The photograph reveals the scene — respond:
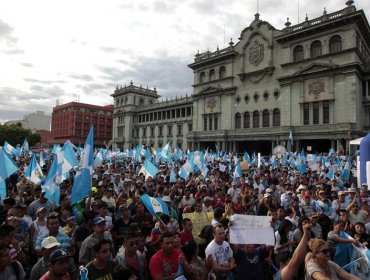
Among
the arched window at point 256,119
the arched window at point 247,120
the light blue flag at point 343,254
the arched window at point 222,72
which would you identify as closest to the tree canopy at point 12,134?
the arched window at point 222,72

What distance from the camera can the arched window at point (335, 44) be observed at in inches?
1543

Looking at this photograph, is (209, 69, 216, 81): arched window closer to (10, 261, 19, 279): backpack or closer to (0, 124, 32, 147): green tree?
(10, 261, 19, 279): backpack

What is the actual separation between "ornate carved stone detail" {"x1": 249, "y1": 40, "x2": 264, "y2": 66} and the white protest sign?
45168mm

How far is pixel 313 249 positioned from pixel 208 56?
54547 millimetres

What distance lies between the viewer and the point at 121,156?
116 ft

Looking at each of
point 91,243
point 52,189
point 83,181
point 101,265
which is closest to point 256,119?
point 52,189

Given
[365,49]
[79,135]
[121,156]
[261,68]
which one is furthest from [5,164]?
[79,135]

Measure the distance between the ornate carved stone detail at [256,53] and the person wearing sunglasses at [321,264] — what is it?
46.5 meters

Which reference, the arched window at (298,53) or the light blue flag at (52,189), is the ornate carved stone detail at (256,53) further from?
the light blue flag at (52,189)

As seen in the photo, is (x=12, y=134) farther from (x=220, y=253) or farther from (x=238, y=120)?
(x=220, y=253)

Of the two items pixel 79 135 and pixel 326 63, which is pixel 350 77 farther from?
pixel 79 135

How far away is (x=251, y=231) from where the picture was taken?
532 centimetres

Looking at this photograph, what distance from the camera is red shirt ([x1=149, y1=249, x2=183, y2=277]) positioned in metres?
4.39

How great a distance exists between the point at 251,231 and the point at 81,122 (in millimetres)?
106054
